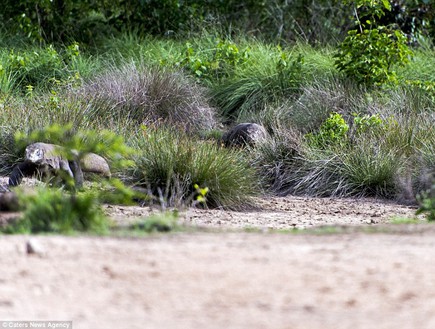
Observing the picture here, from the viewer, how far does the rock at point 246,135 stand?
11.0m

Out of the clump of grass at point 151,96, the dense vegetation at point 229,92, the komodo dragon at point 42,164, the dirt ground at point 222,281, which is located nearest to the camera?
the dirt ground at point 222,281

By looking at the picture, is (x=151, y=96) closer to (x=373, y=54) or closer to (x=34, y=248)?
(x=373, y=54)

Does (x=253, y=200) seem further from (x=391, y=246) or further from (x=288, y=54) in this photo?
(x=288, y=54)

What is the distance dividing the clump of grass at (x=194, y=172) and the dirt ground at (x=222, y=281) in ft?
13.0

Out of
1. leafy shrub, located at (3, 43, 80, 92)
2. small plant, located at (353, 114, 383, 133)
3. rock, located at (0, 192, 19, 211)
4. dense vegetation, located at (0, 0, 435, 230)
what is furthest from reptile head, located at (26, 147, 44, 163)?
leafy shrub, located at (3, 43, 80, 92)

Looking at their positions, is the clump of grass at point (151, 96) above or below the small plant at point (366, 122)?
below

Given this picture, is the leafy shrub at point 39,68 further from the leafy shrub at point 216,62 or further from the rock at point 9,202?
the rock at point 9,202

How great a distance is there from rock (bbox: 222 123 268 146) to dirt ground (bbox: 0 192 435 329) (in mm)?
6161

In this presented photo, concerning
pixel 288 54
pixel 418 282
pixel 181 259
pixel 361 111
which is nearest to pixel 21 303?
pixel 181 259

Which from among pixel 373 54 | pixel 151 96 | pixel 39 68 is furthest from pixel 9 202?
pixel 39 68

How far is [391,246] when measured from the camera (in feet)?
14.8

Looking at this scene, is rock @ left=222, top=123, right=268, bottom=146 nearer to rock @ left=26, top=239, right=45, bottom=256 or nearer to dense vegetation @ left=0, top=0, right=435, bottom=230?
dense vegetation @ left=0, top=0, right=435, bottom=230

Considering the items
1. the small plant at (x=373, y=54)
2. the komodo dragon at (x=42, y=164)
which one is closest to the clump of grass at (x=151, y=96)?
the small plant at (x=373, y=54)

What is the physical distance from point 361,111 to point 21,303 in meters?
8.80
